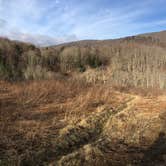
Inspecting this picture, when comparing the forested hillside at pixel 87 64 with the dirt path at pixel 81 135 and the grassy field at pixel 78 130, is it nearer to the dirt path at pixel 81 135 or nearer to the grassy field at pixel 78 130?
the grassy field at pixel 78 130

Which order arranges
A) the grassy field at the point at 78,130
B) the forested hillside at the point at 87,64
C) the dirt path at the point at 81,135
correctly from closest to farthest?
the grassy field at the point at 78,130
the dirt path at the point at 81,135
the forested hillside at the point at 87,64

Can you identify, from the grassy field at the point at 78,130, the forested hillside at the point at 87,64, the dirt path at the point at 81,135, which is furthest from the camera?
the forested hillside at the point at 87,64

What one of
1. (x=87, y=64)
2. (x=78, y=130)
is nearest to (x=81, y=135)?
(x=78, y=130)

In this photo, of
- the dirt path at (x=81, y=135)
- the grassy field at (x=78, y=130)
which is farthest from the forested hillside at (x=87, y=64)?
the dirt path at (x=81, y=135)

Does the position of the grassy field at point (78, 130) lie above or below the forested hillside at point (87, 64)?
below

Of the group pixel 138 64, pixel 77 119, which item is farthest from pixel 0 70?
pixel 138 64

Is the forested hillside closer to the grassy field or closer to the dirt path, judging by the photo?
the grassy field

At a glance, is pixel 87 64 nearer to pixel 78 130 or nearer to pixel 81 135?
pixel 78 130

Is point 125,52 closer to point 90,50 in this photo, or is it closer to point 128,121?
point 90,50

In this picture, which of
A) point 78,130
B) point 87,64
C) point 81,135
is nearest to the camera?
point 81,135

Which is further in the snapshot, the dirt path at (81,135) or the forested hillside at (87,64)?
the forested hillside at (87,64)

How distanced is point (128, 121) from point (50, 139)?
7.83 ft

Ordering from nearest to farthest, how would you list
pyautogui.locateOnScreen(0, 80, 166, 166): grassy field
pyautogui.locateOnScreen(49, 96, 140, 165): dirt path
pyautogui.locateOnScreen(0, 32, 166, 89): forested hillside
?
1. pyautogui.locateOnScreen(0, 80, 166, 166): grassy field
2. pyautogui.locateOnScreen(49, 96, 140, 165): dirt path
3. pyautogui.locateOnScreen(0, 32, 166, 89): forested hillside

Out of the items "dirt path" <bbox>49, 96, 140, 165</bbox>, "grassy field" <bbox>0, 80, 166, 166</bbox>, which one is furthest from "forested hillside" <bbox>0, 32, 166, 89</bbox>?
"dirt path" <bbox>49, 96, 140, 165</bbox>
